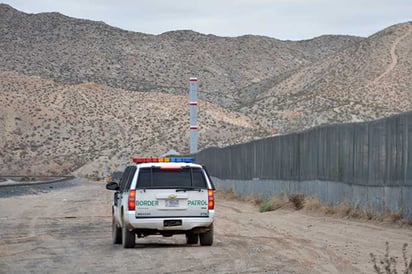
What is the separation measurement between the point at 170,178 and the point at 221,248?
5.66 ft

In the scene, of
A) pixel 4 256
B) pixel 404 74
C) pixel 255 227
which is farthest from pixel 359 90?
pixel 4 256

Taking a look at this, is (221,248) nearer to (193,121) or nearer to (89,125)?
(193,121)

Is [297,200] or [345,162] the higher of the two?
[345,162]

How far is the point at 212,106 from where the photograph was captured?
5103 inches

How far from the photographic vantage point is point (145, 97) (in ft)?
440

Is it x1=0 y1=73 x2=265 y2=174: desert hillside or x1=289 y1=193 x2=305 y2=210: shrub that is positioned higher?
x1=0 y1=73 x2=265 y2=174: desert hillside

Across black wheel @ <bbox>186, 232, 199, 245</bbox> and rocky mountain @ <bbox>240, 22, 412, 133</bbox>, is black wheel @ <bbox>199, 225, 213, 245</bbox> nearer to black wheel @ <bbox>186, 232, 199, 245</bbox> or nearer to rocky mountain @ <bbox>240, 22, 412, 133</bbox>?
black wheel @ <bbox>186, 232, 199, 245</bbox>

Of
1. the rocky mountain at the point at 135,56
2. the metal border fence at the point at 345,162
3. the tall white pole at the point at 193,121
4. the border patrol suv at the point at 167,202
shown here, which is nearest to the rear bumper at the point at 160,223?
the border patrol suv at the point at 167,202

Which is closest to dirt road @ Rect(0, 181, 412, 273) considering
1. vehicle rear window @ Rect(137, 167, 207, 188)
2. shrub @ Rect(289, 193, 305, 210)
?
vehicle rear window @ Rect(137, 167, 207, 188)

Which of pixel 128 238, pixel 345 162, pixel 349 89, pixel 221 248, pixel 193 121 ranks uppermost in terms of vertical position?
pixel 349 89

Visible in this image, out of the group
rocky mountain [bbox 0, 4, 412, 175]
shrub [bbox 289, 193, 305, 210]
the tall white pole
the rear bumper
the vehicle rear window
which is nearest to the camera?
the rear bumper

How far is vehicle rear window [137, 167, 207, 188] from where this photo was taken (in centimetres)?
1773

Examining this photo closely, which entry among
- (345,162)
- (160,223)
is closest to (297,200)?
(345,162)

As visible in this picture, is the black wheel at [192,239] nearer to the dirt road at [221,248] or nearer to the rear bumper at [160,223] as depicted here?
the dirt road at [221,248]
